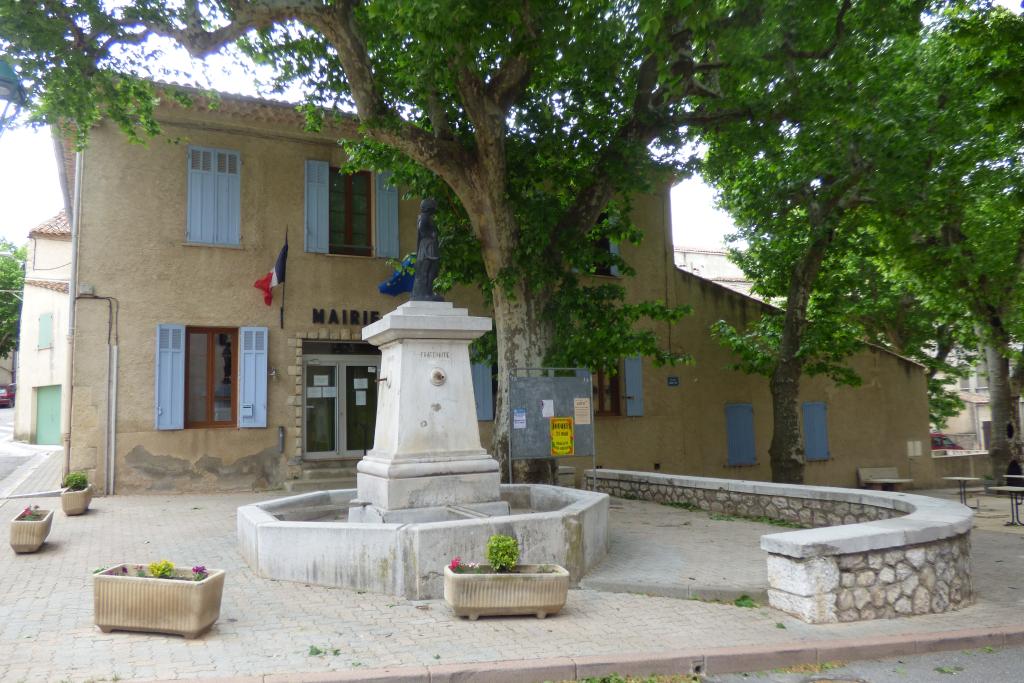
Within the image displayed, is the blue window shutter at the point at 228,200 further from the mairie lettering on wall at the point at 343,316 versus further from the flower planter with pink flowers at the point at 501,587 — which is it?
the flower planter with pink flowers at the point at 501,587

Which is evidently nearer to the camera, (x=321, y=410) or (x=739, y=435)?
(x=321, y=410)

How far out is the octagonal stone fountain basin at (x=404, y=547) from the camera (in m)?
5.82

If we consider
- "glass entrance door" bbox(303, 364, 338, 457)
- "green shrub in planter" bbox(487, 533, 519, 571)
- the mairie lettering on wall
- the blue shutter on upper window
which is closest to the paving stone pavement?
"green shrub in planter" bbox(487, 533, 519, 571)

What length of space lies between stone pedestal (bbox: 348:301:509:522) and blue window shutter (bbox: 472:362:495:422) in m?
7.10

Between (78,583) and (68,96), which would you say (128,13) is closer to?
(68,96)

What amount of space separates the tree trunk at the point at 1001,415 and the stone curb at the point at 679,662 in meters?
13.1

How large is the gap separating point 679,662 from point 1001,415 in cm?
1544

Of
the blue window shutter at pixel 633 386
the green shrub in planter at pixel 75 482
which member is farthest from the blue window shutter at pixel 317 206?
the blue window shutter at pixel 633 386

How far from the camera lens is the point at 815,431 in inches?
690

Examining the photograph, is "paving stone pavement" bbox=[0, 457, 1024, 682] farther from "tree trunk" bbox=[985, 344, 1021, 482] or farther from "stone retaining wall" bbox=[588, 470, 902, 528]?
"tree trunk" bbox=[985, 344, 1021, 482]

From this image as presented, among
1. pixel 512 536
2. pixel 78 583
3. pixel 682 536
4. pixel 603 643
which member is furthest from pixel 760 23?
pixel 78 583

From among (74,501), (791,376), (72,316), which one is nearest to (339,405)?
(72,316)

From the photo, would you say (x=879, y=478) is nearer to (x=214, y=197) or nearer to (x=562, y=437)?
(x=562, y=437)

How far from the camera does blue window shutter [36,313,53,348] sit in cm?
2341
